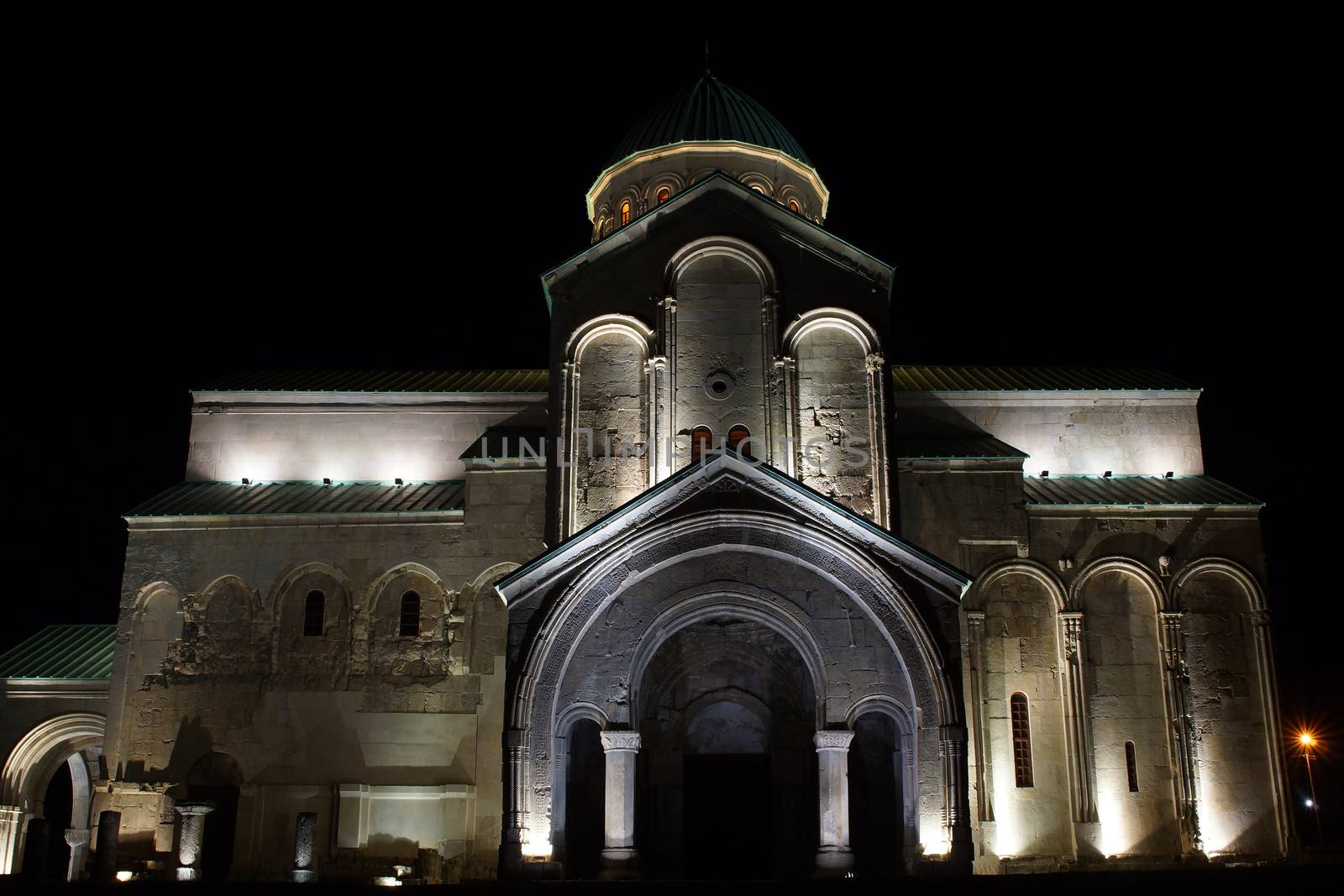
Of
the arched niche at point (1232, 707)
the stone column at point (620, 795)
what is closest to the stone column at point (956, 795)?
the stone column at point (620, 795)

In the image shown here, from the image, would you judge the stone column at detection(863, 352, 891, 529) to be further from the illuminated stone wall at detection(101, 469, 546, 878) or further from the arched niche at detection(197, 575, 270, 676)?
the arched niche at detection(197, 575, 270, 676)

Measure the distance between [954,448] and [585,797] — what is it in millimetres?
10877

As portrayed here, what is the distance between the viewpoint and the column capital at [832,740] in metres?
20.2

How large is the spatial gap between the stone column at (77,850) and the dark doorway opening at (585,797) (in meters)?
10.9

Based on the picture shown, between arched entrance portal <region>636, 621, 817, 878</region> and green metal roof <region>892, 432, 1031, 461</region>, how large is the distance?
5524 mm

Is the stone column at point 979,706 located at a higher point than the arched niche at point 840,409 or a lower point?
lower

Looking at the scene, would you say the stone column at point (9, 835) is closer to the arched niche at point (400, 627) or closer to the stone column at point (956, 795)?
the arched niche at point (400, 627)

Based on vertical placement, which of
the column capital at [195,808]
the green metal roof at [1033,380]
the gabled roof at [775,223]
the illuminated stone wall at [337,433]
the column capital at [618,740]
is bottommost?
the column capital at [195,808]

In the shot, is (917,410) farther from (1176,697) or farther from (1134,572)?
(1176,697)

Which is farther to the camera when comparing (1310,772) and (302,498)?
(1310,772)

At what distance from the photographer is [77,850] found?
2709 centimetres

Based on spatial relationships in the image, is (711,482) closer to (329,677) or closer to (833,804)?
(833,804)

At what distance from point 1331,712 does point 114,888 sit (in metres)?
44.8

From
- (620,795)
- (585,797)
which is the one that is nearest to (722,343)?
(585,797)
